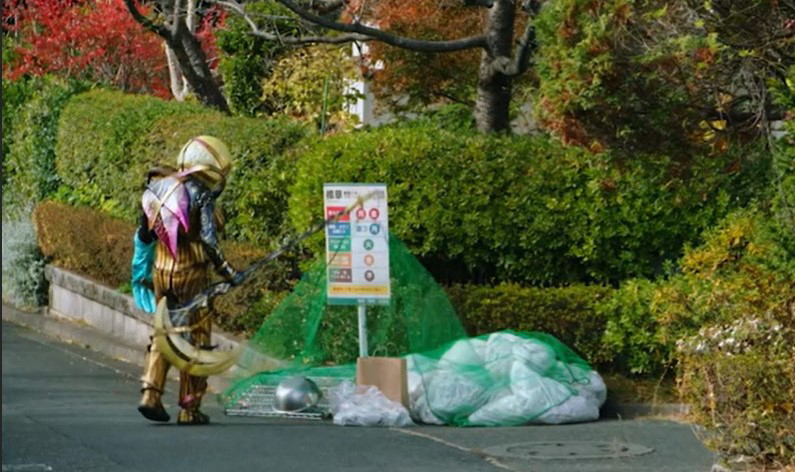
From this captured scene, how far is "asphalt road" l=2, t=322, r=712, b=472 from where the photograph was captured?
A: 445 inches

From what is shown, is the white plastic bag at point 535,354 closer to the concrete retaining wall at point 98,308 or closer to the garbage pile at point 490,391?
the garbage pile at point 490,391

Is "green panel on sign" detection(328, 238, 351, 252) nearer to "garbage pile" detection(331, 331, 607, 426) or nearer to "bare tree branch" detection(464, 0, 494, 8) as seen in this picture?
"garbage pile" detection(331, 331, 607, 426)

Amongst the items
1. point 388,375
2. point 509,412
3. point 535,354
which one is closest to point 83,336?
point 388,375

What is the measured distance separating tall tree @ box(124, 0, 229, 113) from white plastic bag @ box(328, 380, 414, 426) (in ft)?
24.2

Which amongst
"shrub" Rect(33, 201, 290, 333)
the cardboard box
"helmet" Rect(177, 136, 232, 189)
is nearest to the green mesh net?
the cardboard box

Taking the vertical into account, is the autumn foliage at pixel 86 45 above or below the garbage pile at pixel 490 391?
above

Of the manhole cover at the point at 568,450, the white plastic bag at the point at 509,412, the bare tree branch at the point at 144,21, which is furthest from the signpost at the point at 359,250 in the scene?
the bare tree branch at the point at 144,21

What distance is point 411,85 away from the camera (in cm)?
1983

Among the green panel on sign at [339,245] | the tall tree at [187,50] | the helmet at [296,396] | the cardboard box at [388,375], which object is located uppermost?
the tall tree at [187,50]

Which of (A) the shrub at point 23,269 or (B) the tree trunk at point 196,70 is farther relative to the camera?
(A) the shrub at point 23,269

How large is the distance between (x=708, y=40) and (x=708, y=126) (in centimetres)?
231

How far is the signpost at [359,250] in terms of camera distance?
14172 mm

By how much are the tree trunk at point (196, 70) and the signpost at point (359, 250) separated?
6642 millimetres

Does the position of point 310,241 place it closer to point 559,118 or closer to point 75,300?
point 559,118
